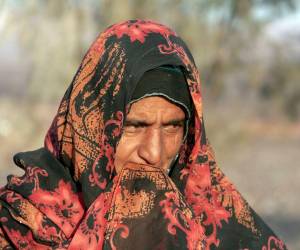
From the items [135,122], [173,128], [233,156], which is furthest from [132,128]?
[233,156]

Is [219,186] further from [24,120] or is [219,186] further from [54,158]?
[24,120]

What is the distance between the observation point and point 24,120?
547 inches

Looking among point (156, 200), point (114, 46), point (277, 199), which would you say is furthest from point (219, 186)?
point (277, 199)

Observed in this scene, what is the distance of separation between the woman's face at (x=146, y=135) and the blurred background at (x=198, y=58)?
28.2 ft

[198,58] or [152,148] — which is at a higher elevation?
[198,58]

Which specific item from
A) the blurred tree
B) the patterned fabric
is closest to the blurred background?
the blurred tree

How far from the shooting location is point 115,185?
8.43 feet

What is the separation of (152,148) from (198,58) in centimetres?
1090

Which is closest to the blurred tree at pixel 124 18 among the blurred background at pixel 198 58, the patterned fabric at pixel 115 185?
the blurred background at pixel 198 58

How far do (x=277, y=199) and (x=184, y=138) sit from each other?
11237 mm

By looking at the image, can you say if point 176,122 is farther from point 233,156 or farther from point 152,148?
point 233,156

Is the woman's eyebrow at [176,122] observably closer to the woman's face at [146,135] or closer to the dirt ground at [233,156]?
the woman's face at [146,135]

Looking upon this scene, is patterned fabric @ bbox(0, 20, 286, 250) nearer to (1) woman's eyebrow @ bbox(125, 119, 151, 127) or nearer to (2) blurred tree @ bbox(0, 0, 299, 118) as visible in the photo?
(1) woman's eyebrow @ bbox(125, 119, 151, 127)

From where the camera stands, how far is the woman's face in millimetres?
Answer: 2656
